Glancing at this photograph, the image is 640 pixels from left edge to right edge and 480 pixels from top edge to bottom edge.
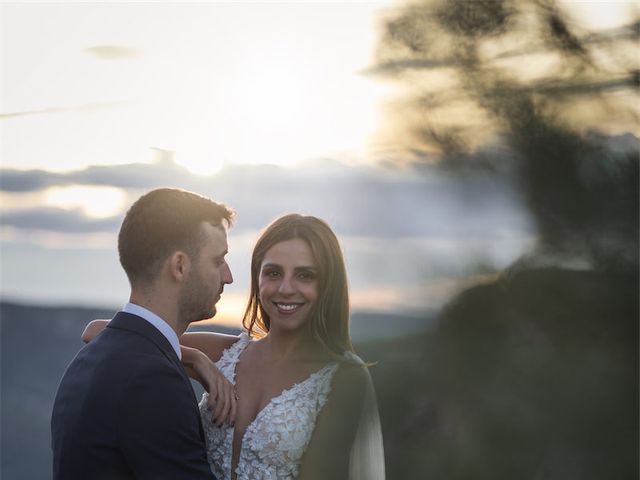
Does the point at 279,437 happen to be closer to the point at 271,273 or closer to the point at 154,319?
the point at 271,273

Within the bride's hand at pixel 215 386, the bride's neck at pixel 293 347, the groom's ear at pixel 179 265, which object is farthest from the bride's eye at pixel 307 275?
the groom's ear at pixel 179 265

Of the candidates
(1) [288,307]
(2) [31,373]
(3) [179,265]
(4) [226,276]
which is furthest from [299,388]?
(2) [31,373]

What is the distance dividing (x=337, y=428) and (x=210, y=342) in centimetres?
58

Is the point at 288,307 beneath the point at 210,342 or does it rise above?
above

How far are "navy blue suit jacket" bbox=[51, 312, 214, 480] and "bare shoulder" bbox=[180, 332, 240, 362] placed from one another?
3.07ft

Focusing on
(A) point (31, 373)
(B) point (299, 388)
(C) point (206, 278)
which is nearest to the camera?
(C) point (206, 278)

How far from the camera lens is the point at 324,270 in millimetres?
2562

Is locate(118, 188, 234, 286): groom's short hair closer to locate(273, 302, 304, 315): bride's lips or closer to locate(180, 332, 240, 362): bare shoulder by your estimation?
locate(273, 302, 304, 315): bride's lips

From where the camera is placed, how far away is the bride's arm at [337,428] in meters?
2.47

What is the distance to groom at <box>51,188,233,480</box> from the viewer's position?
1826mm

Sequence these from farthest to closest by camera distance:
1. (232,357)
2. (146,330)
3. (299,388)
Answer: (232,357) < (299,388) < (146,330)

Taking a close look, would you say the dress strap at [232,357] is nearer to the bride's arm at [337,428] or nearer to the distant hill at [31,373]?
the bride's arm at [337,428]

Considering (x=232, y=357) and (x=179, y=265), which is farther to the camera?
(x=232, y=357)

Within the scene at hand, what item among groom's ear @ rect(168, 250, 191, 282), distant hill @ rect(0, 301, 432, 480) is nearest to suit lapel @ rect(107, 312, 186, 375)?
groom's ear @ rect(168, 250, 191, 282)
